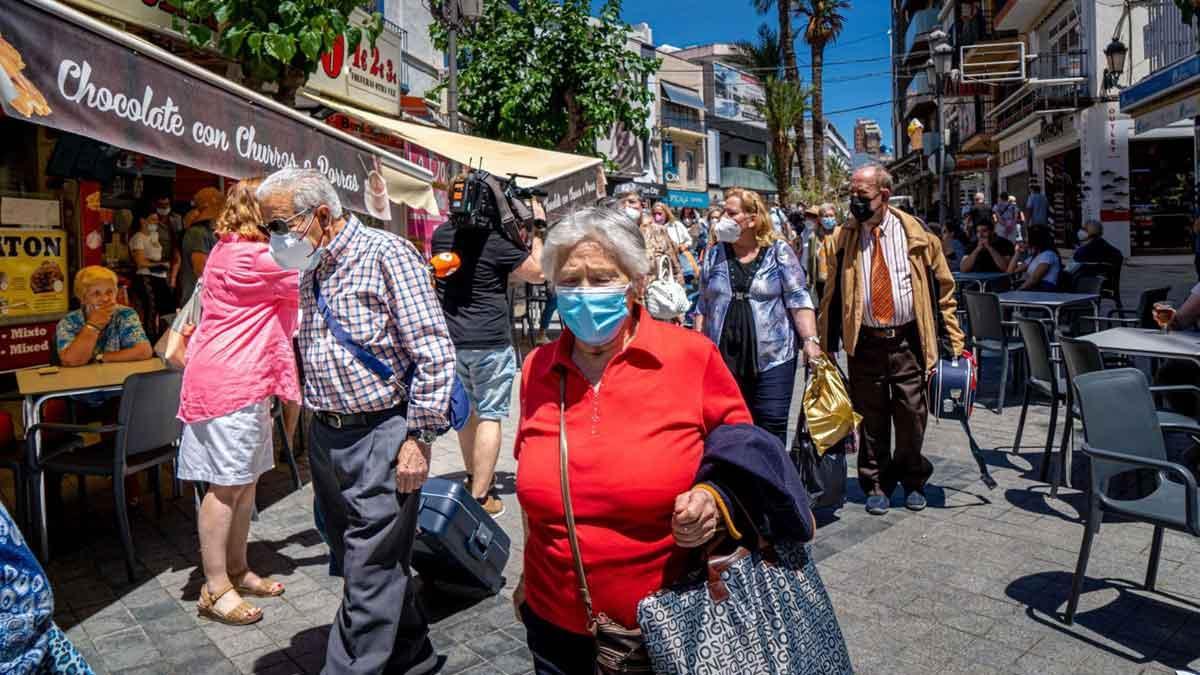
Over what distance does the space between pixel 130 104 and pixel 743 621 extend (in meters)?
3.50

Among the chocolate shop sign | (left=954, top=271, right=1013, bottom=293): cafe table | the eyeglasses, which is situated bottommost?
(left=954, top=271, right=1013, bottom=293): cafe table

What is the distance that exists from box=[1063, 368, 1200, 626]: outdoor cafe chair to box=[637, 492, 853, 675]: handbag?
228 cm

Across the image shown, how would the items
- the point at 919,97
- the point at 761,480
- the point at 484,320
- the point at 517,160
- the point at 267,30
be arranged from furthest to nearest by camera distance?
the point at 919,97
the point at 517,160
the point at 267,30
the point at 484,320
the point at 761,480

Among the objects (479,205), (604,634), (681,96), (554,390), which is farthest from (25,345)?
(681,96)

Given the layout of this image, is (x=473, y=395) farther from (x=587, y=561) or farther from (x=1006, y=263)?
(x=1006, y=263)

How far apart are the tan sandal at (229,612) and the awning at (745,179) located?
54312mm

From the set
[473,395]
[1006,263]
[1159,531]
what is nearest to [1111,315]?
[1006,263]

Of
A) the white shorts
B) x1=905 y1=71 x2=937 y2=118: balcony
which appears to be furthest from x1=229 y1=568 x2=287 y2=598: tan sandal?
x1=905 y1=71 x2=937 y2=118: balcony

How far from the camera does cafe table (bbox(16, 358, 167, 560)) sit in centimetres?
485

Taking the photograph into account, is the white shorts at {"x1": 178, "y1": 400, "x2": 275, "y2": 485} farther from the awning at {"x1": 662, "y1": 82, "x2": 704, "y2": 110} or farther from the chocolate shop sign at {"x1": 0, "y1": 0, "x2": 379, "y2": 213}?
the awning at {"x1": 662, "y1": 82, "x2": 704, "y2": 110}

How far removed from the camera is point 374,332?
10.6 feet

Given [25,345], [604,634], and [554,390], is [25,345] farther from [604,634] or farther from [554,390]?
[604,634]

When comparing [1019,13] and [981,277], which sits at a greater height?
[1019,13]

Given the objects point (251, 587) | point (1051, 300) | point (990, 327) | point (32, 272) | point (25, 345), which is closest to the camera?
point (251, 587)
